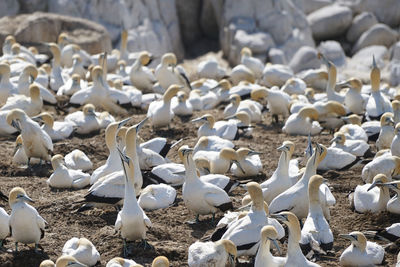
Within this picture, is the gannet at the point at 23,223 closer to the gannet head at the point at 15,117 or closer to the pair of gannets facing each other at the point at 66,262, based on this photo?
the pair of gannets facing each other at the point at 66,262

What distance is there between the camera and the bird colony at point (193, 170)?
28.4 feet

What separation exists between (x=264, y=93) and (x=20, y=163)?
191 inches

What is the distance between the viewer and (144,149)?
12.0 meters

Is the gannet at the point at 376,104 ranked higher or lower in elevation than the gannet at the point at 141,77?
higher

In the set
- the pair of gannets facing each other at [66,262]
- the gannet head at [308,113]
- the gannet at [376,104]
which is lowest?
the gannet at [376,104]

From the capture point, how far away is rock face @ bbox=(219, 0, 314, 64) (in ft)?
78.1

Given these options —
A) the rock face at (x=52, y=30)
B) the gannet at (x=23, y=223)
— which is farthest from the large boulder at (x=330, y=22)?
the gannet at (x=23, y=223)

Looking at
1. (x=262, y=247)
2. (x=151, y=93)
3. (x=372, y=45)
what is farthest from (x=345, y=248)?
(x=372, y=45)

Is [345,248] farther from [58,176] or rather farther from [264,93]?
[264,93]

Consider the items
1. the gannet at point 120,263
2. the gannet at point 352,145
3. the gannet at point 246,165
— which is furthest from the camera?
the gannet at point 352,145

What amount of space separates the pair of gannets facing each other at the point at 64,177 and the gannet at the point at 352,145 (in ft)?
11.8

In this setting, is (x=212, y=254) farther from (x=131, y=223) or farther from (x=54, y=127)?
(x=54, y=127)

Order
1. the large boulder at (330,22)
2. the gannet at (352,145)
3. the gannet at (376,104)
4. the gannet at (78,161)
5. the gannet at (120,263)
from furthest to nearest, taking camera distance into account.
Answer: the large boulder at (330,22) → the gannet at (376,104) → the gannet at (352,145) → the gannet at (78,161) → the gannet at (120,263)

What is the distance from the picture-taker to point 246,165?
11680mm
